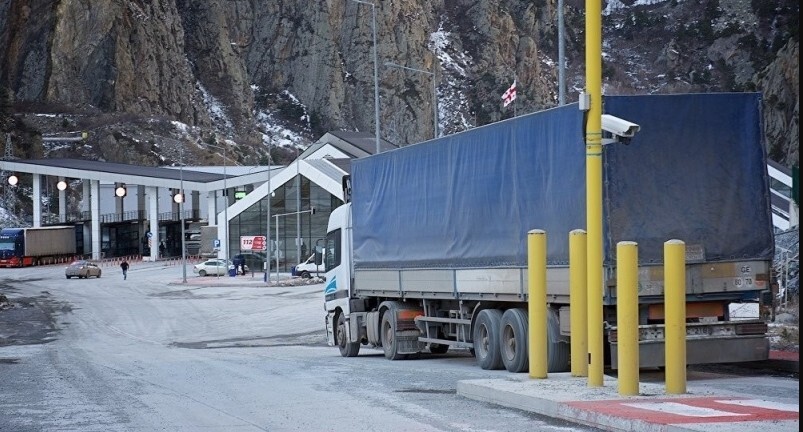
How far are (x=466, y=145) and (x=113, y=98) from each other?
5178 inches

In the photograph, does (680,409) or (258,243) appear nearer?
(680,409)

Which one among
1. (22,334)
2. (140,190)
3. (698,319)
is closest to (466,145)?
(698,319)

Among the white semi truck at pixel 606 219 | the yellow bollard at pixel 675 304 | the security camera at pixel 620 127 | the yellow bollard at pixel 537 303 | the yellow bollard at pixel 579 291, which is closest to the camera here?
the yellow bollard at pixel 675 304

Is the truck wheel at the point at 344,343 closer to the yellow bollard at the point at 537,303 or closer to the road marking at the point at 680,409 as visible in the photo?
the yellow bollard at the point at 537,303

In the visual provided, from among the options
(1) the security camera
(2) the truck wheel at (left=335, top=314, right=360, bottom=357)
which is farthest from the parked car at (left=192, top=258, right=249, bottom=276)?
(1) the security camera

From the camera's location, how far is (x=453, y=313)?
23.0 meters

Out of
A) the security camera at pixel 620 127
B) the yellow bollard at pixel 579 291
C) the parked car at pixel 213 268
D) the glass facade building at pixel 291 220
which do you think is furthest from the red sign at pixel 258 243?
the security camera at pixel 620 127

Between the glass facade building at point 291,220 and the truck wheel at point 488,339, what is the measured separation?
56.8m

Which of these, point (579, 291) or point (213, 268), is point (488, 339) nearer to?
point (579, 291)

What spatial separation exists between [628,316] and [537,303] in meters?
2.39

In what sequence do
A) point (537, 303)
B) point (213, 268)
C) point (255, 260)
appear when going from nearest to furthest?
1. point (537, 303)
2. point (213, 268)
3. point (255, 260)

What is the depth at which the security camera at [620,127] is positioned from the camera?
1492 cm

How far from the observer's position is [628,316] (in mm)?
14008

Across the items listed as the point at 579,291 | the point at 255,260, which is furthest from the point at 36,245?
the point at 579,291
